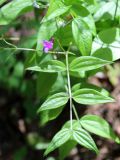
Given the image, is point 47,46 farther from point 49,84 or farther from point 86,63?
point 49,84

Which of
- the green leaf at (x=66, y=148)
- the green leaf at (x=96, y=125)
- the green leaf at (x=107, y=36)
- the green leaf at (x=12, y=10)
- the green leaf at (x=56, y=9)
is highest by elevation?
the green leaf at (x=56, y=9)

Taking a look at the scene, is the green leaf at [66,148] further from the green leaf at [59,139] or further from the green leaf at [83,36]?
the green leaf at [83,36]

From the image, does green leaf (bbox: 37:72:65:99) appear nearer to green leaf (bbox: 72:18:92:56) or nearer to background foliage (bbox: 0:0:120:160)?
background foliage (bbox: 0:0:120:160)

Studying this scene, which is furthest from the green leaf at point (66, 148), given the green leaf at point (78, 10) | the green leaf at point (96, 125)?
the green leaf at point (78, 10)

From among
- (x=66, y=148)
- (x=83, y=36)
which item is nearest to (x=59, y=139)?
(x=66, y=148)

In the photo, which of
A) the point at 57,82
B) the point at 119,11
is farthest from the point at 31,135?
the point at 119,11

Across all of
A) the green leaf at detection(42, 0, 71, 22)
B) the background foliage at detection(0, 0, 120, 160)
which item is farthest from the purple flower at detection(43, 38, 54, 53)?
the green leaf at detection(42, 0, 71, 22)
